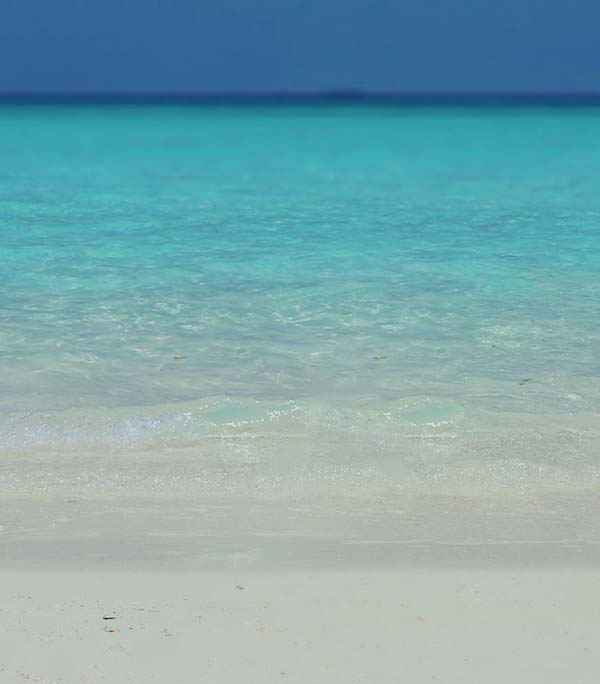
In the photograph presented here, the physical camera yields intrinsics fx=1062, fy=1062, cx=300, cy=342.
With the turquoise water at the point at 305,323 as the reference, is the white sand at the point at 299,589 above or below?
above

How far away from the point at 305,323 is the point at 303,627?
197 cm

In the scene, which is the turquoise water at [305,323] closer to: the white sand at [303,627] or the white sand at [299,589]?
the white sand at [299,589]

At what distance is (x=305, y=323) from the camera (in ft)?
11.4

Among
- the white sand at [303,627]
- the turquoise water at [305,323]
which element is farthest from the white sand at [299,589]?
the turquoise water at [305,323]

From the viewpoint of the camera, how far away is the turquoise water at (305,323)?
2.44 meters

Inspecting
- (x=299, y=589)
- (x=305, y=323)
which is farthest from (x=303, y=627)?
(x=305, y=323)

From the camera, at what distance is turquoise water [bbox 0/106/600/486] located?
244 centimetres

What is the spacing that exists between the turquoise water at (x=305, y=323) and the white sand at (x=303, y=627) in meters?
0.53

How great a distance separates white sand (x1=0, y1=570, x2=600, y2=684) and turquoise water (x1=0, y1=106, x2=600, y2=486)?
0.53m

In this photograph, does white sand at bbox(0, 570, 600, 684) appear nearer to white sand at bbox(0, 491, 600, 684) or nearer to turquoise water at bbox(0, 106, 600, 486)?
white sand at bbox(0, 491, 600, 684)

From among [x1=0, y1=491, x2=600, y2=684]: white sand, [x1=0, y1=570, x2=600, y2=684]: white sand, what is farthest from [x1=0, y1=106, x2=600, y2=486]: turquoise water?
[x1=0, y1=570, x2=600, y2=684]: white sand

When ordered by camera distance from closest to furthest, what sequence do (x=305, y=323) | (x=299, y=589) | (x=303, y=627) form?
1. (x=303, y=627)
2. (x=299, y=589)
3. (x=305, y=323)

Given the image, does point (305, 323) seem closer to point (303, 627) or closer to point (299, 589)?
point (299, 589)

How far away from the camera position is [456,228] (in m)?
5.36
